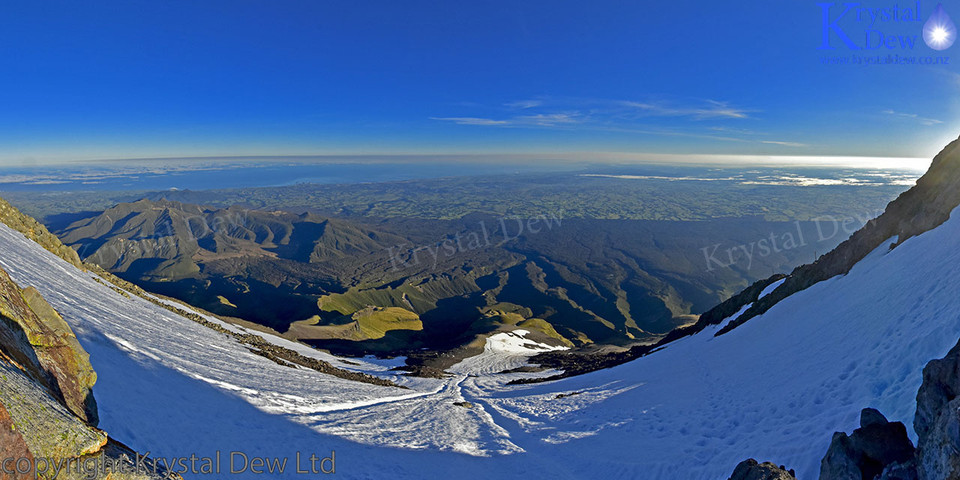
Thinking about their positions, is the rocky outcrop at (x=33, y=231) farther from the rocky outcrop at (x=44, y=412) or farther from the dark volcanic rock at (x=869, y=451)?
the dark volcanic rock at (x=869, y=451)

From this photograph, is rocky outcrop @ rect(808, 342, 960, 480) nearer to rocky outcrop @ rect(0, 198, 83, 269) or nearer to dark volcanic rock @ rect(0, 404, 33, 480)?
dark volcanic rock @ rect(0, 404, 33, 480)

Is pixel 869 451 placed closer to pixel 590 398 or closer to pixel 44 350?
pixel 590 398

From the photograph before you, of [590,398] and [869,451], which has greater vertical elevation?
[869,451]

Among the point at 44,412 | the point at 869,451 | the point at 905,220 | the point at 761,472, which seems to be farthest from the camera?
the point at 905,220

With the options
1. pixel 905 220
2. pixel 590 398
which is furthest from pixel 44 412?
pixel 905 220

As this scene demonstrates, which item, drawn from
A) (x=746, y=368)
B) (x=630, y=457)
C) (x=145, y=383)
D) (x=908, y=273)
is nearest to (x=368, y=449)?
(x=145, y=383)

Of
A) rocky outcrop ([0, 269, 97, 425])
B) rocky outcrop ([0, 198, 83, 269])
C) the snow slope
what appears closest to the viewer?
rocky outcrop ([0, 269, 97, 425])

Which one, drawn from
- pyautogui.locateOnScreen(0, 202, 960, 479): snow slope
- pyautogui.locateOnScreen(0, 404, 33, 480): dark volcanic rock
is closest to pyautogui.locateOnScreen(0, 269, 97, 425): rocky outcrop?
→ pyautogui.locateOnScreen(0, 202, 960, 479): snow slope
